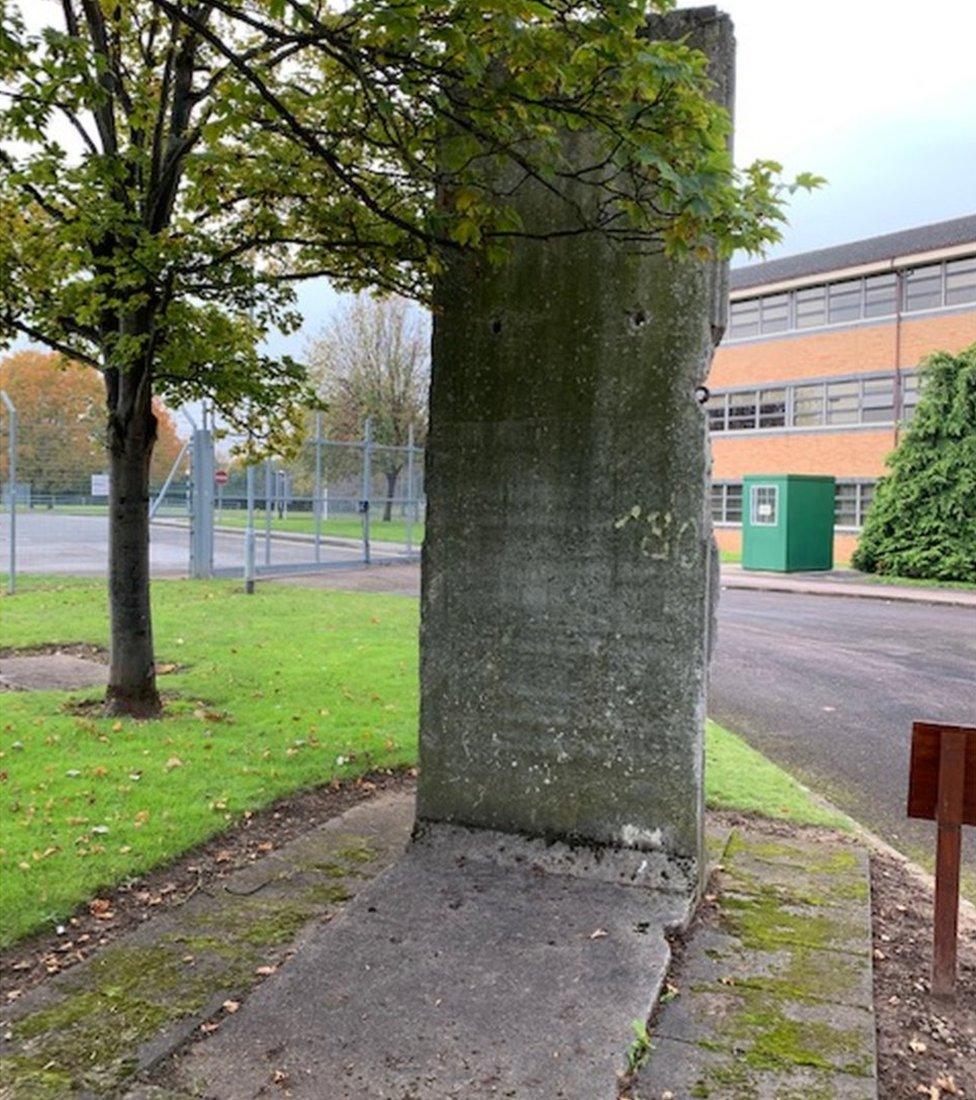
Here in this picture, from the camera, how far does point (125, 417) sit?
666 centimetres

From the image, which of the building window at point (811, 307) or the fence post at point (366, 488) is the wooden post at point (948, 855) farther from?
the building window at point (811, 307)

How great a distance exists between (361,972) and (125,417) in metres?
4.66

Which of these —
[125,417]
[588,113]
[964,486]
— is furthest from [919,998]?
[964,486]

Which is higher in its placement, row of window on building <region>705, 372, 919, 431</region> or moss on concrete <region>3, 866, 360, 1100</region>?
row of window on building <region>705, 372, 919, 431</region>

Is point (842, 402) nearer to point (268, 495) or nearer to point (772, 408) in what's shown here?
point (772, 408)

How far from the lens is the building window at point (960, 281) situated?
28.4 meters

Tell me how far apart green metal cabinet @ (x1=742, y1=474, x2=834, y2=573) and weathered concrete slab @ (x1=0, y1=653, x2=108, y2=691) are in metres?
18.9

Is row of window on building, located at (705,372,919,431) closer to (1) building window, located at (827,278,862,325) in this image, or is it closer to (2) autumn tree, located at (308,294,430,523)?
(1) building window, located at (827,278,862,325)

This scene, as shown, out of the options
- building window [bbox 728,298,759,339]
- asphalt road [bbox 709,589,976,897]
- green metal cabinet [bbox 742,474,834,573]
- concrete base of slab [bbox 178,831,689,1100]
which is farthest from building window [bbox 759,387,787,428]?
concrete base of slab [bbox 178,831,689,1100]

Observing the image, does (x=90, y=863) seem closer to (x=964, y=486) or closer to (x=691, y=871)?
(x=691, y=871)

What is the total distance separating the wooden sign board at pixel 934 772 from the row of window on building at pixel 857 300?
24692 millimetres

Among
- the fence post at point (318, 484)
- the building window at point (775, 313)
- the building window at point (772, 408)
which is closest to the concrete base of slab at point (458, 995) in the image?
the fence post at point (318, 484)

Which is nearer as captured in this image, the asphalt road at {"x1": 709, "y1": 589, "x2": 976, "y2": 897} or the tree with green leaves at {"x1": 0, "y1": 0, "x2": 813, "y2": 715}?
the tree with green leaves at {"x1": 0, "y1": 0, "x2": 813, "y2": 715}

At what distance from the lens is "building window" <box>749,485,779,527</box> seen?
2484 centimetres
